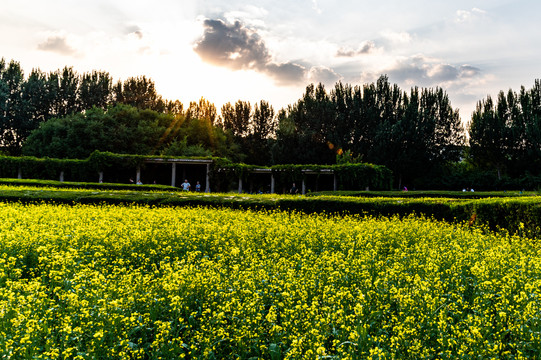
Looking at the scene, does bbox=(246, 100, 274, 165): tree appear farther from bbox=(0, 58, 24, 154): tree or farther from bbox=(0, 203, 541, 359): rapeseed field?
bbox=(0, 203, 541, 359): rapeseed field

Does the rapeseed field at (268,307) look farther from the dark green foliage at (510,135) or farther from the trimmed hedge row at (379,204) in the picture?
the dark green foliage at (510,135)

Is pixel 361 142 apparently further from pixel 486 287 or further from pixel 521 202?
pixel 486 287

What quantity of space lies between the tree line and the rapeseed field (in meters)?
35.3

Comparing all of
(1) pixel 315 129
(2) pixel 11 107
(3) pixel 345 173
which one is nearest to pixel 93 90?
(2) pixel 11 107

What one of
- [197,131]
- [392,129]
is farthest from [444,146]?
[197,131]

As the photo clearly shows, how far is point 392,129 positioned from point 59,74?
152 feet

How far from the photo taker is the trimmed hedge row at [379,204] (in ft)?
32.4

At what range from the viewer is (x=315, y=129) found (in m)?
50.2

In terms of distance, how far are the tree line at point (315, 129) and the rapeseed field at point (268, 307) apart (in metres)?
35.3

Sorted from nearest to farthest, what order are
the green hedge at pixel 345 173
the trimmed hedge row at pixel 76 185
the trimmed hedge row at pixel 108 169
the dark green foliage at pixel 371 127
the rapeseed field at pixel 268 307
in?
the rapeseed field at pixel 268 307
the trimmed hedge row at pixel 76 185
the trimmed hedge row at pixel 108 169
the green hedge at pixel 345 173
the dark green foliage at pixel 371 127

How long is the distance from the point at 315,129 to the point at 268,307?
4666 centimetres

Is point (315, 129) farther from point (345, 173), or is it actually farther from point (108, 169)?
point (108, 169)

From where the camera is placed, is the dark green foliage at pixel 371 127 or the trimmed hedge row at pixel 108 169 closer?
the trimmed hedge row at pixel 108 169

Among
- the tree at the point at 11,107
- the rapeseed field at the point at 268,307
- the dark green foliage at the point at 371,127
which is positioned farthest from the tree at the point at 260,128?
the rapeseed field at the point at 268,307
